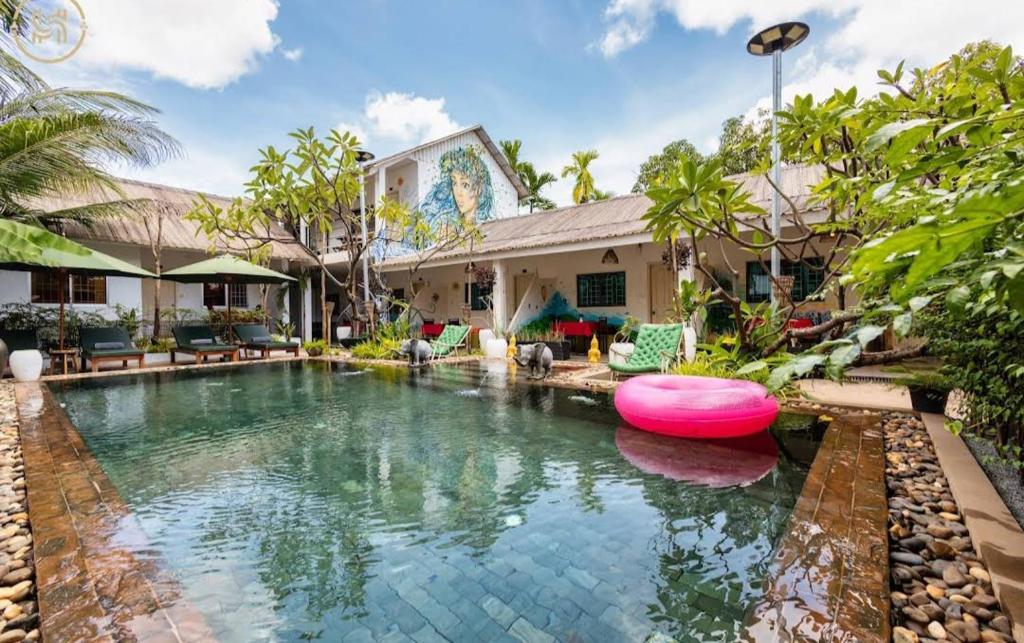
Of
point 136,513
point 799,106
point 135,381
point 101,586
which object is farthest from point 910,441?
point 135,381

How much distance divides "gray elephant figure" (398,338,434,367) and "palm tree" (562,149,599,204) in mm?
15764

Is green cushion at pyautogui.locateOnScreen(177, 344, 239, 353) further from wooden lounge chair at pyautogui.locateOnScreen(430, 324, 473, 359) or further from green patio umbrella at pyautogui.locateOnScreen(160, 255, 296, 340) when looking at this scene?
wooden lounge chair at pyautogui.locateOnScreen(430, 324, 473, 359)

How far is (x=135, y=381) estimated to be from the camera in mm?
10367

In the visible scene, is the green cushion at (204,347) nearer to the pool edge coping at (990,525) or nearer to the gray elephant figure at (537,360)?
the gray elephant figure at (537,360)

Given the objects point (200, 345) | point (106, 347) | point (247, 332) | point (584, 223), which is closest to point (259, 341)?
point (247, 332)

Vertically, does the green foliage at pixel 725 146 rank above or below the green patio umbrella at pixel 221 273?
above

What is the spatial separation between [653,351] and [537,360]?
2340mm

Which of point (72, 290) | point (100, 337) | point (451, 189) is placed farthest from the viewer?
point (451, 189)

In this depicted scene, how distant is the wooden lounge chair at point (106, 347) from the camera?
11.8 m

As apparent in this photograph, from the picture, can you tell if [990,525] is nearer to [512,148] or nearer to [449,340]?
[449,340]

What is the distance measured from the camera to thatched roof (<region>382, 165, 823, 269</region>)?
40.0 feet

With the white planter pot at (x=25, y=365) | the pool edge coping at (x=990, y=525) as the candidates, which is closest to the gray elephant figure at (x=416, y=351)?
the white planter pot at (x=25, y=365)

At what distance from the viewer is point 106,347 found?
12.4 meters

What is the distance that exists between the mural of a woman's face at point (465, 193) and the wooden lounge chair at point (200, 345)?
10.7m
